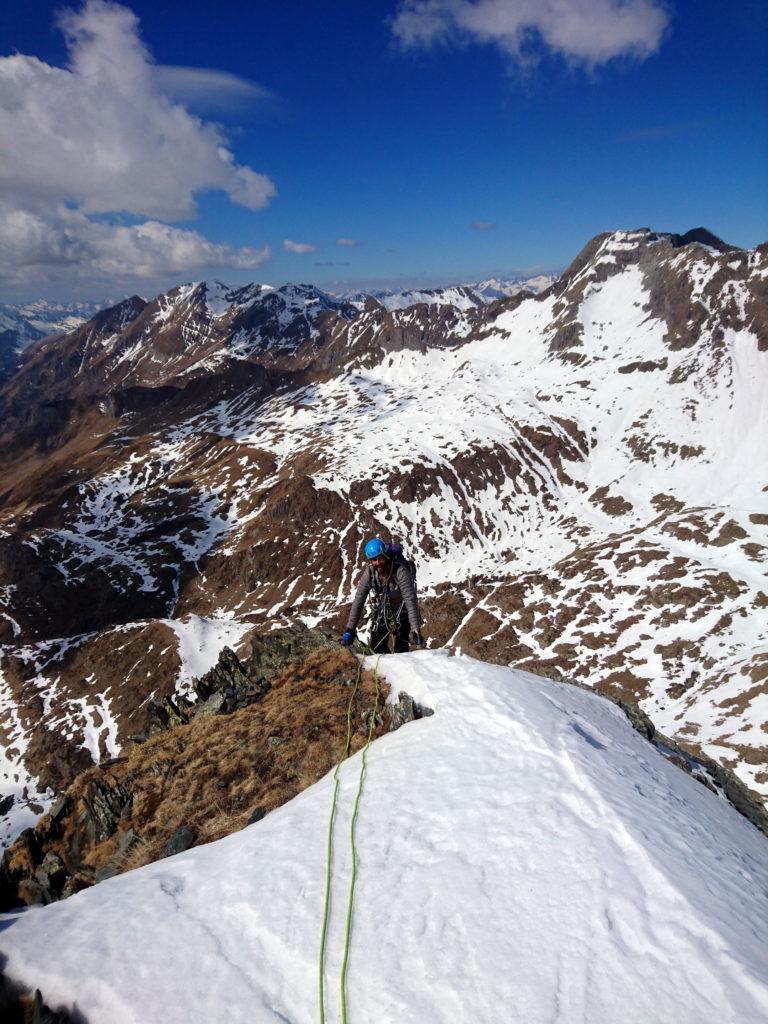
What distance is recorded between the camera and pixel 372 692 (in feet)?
43.4

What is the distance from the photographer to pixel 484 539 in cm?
11500

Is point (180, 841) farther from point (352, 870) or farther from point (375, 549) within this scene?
point (375, 549)

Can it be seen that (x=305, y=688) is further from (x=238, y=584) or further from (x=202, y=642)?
(x=238, y=584)

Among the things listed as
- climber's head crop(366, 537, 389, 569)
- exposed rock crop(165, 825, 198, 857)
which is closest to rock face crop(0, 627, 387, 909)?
exposed rock crop(165, 825, 198, 857)

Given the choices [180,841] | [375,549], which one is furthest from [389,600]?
[180,841]

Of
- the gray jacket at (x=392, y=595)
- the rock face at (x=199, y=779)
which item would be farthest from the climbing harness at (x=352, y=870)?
the gray jacket at (x=392, y=595)

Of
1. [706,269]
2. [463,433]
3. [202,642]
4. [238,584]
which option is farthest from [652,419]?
[202,642]

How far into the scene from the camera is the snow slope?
4992mm

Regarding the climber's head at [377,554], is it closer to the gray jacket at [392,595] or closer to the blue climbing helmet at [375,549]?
the blue climbing helmet at [375,549]

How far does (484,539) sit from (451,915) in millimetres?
111523

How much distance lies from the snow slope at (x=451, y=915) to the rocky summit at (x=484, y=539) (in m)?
26.7

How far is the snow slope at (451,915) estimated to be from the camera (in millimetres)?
4992

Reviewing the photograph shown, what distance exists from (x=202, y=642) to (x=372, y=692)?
248 ft

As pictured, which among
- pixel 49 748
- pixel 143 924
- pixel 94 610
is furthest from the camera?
pixel 94 610
